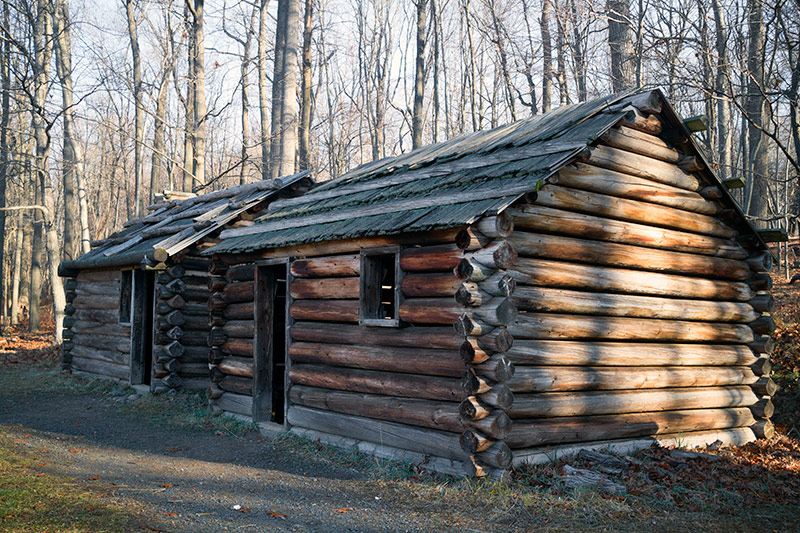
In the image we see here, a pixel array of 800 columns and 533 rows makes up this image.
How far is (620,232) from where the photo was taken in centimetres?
Answer: 908

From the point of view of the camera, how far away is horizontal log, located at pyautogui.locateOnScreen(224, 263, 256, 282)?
39.5 ft

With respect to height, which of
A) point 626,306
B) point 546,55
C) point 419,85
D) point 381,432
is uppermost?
point 546,55

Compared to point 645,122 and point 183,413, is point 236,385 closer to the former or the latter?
point 183,413

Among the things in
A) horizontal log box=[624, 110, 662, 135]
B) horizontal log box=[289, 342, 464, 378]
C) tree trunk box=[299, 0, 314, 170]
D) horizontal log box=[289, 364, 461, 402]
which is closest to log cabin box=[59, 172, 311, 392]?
horizontal log box=[289, 342, 464, 378]

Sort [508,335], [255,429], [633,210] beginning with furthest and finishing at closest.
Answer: [255,429], [633,210], [508,335]

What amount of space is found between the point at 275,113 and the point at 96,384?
11874 millimetres

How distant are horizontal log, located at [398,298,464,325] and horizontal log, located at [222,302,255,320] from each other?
424 cm

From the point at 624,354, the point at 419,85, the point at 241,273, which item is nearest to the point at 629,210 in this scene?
the point at 624,354

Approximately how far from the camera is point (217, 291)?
499 inches

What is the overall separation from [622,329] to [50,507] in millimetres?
6909

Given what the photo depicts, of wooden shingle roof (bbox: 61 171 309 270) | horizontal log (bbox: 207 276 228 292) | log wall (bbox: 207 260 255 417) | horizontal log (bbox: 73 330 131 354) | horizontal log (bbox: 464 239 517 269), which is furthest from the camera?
horizontal log (bbox: 73 330 131 354)

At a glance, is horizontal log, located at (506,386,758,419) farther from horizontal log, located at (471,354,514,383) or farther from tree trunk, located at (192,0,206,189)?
tree trunk, located at (192,0,206,189)

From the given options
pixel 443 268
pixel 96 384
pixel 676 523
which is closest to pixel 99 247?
pixel 96 384

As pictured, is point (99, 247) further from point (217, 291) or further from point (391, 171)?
point (391, 171)
